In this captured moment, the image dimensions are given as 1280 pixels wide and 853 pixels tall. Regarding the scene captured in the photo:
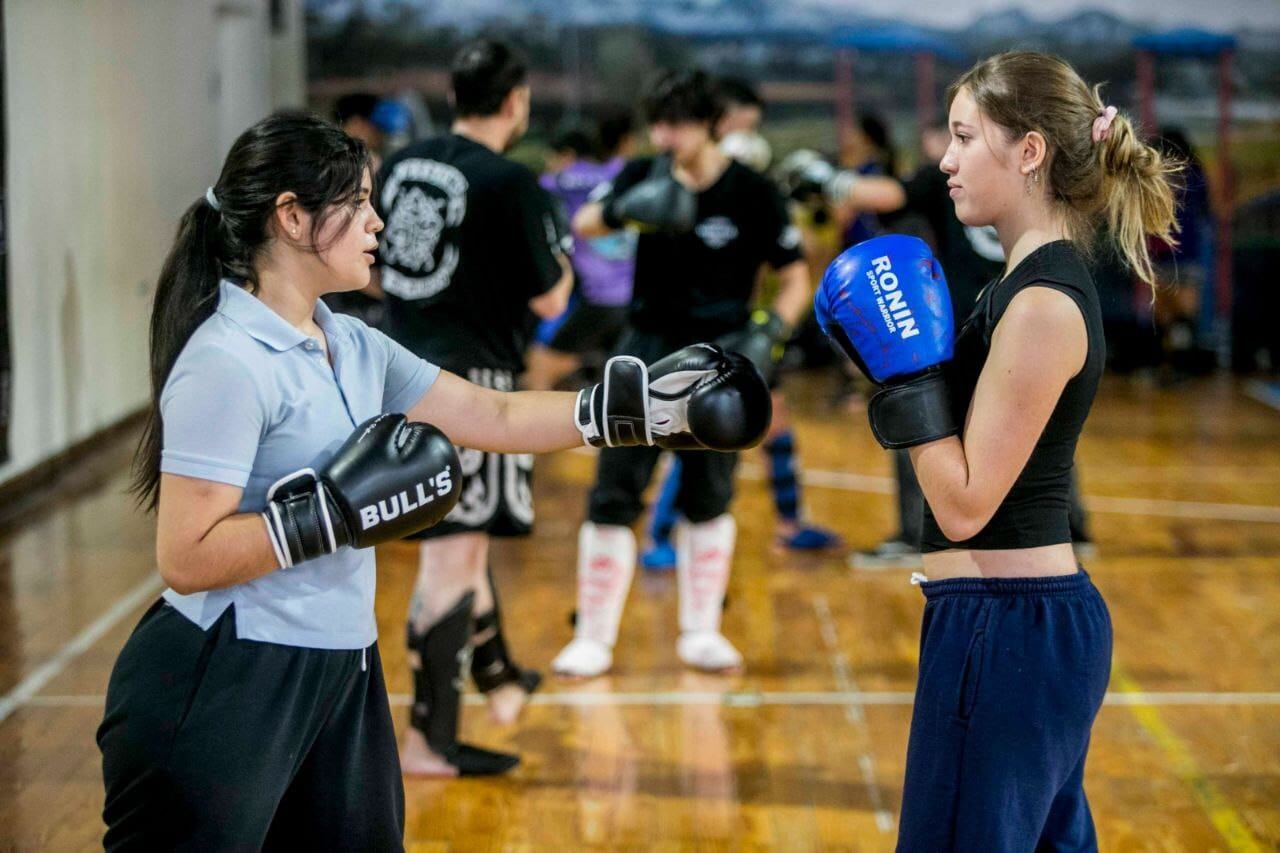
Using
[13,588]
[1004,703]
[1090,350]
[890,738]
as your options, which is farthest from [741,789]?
[13,588]

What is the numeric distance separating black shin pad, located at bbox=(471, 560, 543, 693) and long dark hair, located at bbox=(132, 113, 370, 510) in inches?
67.4

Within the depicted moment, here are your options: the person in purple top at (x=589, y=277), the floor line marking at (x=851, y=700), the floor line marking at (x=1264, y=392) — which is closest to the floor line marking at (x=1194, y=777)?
the floor line marking at (x=851, y=700)

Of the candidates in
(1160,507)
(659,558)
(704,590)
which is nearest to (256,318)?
(704,590)

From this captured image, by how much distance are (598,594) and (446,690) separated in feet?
2.76

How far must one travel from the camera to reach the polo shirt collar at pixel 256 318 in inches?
71.4

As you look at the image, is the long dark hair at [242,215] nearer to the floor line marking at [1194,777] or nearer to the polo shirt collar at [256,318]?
the polo shirt collar at [256,318]

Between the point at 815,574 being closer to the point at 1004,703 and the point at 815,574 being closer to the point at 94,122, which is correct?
the point at 1004,703

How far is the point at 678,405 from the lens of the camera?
2.20m

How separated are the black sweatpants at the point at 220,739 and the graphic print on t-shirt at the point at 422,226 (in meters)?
1.56

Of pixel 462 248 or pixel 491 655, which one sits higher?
Answer: pixel 462 248

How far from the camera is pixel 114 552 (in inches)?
211

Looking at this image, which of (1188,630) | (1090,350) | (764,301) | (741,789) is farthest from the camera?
(764,301)

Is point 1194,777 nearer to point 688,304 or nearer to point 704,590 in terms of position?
point 704,590

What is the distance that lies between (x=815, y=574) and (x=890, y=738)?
1.59 m
